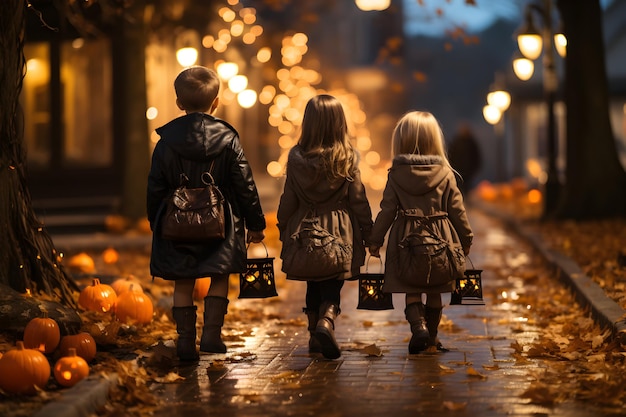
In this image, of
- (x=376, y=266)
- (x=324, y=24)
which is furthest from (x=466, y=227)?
(x=324, y=24)

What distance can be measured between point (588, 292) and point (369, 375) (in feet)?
11.5

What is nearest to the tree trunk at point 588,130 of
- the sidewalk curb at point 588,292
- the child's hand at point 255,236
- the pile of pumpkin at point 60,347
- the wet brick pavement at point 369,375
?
the sidewalk curb at point 588,292

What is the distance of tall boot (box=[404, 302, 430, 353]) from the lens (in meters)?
8.09

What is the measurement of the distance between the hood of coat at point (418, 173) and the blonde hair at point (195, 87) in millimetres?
1337

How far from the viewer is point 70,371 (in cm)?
679

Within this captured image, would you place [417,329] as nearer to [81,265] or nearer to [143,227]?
[81,265]

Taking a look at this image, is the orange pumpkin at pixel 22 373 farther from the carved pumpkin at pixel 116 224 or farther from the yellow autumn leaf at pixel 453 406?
the carved pumpkin at pixel 116 224

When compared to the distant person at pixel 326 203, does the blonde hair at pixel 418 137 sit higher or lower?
higher

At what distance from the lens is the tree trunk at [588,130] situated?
63.8 feet

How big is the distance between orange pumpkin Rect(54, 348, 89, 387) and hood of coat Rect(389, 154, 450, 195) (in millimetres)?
2528

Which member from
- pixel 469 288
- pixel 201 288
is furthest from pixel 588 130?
pixel 469 288

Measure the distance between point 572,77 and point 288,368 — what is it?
43.4 ft

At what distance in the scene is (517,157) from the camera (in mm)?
45594

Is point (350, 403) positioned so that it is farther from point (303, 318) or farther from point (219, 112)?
point (219, 112)
